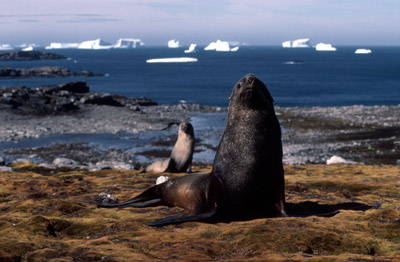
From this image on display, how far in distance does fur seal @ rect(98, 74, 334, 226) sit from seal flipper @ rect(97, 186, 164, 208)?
184 cm

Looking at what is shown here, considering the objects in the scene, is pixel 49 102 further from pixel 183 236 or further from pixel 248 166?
pixel 183 236

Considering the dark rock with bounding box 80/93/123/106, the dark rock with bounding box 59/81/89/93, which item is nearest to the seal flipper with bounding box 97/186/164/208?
the dark rock with bounding box 80/93/123/106

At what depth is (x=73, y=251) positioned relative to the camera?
6117mm

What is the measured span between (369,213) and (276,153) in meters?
2.03

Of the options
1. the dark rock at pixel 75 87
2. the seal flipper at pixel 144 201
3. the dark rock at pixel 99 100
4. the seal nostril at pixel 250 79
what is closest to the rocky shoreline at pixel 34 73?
the dark rock at pixel 75 87

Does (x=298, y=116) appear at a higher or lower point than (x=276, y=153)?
lower

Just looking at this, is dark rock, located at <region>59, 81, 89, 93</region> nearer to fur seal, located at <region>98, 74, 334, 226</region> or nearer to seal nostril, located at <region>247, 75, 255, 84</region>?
fur seal, located at <region>98, 74, 334, 226</region>

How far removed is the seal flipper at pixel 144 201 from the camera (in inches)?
384

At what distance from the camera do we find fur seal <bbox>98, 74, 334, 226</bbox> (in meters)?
7.75

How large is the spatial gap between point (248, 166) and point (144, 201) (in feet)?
10.4

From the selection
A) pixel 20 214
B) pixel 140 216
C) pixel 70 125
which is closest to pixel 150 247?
pixel 140 216

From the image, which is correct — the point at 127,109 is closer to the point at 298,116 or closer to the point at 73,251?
the point at 298,116

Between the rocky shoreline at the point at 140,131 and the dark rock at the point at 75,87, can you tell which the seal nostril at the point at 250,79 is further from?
the dark rock at the point at 75,87

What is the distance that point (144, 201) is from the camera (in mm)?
10070
